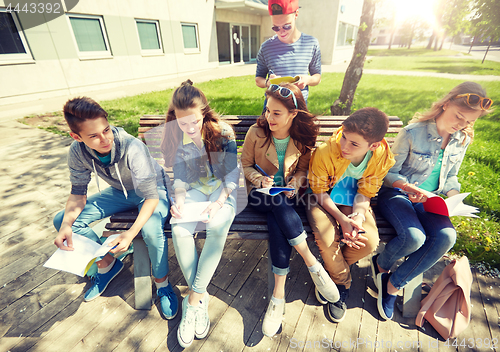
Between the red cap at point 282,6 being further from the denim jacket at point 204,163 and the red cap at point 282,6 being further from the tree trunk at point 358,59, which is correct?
the tree trunk at point 358,59

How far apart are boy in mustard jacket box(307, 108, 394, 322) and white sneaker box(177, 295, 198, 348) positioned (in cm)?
104

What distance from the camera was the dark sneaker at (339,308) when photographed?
194 centimetres

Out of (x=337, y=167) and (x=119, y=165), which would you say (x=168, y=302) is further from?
(x=337, y=167)

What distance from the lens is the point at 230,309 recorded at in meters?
2.04

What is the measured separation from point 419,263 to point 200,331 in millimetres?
1772

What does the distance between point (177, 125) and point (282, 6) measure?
5.34 feet

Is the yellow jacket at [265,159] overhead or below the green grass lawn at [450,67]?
overhead

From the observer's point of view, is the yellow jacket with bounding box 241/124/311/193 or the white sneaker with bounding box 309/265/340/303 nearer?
the white sneaker with bounding box 309/265/340/303

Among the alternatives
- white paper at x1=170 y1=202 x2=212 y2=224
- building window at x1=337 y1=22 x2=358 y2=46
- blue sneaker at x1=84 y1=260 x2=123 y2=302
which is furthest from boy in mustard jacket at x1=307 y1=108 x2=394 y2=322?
building window at x1=337 y1=22 x2=358 y2=46

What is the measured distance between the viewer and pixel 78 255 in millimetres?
1777

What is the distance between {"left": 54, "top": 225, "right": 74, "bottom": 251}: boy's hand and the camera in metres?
1.78

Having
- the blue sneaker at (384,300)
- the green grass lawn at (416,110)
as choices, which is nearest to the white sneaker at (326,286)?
the blue sneaker at (384,300)

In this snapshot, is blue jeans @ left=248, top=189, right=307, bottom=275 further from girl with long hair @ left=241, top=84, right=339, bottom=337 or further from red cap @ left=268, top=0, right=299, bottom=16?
red cap @ left=268, top=0, right=299, bottom=16

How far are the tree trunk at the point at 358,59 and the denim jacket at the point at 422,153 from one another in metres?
2.68
